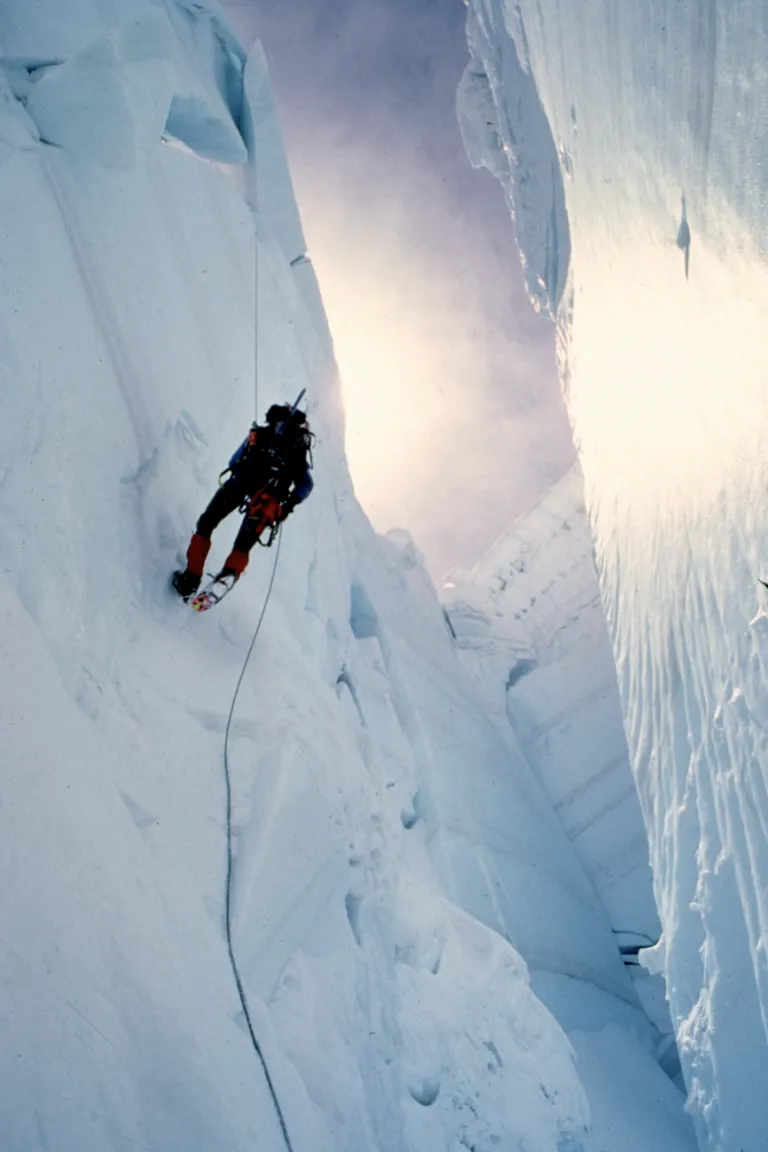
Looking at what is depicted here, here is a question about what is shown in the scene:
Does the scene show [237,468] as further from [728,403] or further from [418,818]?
[418,818]

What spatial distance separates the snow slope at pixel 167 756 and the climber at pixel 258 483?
0.33 m

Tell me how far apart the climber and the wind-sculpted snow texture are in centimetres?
206

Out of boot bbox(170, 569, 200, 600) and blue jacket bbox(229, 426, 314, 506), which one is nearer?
boot bbox(170, 569, 200, 600)

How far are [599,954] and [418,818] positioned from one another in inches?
163

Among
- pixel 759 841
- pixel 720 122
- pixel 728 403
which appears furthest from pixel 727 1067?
pixel 720 122

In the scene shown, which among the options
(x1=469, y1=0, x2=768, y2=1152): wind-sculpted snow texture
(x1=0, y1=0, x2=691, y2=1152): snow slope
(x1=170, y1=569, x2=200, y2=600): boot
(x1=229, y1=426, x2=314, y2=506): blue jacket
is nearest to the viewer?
(x1=0, y1=0, x2=691, y2=1152): snow slope

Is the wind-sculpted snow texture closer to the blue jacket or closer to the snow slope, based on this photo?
the snow slope

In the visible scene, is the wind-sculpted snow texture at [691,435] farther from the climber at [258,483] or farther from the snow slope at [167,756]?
the climber at [258,483]

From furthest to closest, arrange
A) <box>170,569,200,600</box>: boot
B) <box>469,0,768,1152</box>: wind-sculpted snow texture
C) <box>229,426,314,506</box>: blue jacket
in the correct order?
<box>229,426,314,506</box>: blue jacket, <box>170,569,200,600</box>: boot, <box>469,0,768,1152</box>: wind-sculpted snow texture

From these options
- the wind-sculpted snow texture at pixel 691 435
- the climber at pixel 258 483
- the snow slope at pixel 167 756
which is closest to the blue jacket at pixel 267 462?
the climber at pixel 258 483

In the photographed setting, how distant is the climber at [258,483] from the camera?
12.0 ft

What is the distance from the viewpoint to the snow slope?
1897 millimetres

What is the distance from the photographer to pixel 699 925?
16.2ft

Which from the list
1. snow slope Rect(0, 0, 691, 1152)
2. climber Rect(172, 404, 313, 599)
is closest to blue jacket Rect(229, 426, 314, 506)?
climber Rect(172, 404, 313, 599)
